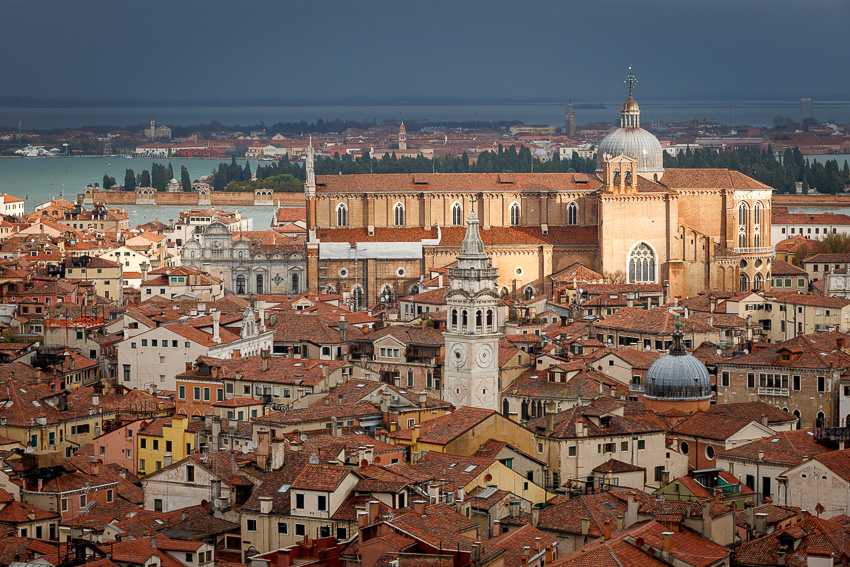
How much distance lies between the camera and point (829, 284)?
188 ft

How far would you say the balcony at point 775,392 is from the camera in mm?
36312

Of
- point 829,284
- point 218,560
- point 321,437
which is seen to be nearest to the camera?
point 218,560

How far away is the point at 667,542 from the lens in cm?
2055

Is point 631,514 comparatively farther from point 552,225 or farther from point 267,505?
point 552,225

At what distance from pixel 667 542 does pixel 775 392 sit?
16.4m

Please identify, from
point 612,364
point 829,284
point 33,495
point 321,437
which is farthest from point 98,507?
point 829,284

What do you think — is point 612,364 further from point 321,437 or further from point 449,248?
point 449,248

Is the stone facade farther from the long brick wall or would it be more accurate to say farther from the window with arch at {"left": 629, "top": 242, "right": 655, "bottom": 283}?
the long brick wall

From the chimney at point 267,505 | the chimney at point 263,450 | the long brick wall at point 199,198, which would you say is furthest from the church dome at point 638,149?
the long brick wall at point 199,198

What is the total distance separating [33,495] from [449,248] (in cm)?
3854

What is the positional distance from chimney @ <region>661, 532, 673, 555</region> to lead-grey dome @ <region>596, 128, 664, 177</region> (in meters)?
47.6

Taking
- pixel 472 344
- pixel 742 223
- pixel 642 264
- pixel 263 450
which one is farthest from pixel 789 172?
pixel 263 450

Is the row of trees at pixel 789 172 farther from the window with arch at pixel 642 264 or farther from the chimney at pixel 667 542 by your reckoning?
the chimney at pixel 667 542

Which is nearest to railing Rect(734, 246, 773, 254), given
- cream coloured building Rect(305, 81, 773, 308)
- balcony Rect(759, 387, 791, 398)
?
cream coloured building Rect(305, 81, 773, 308)
